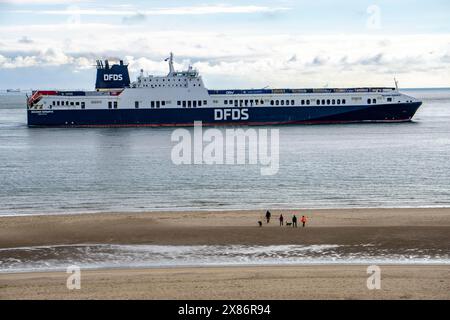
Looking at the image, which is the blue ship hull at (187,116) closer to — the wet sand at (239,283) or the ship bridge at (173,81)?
the ship bridge at (173,81)

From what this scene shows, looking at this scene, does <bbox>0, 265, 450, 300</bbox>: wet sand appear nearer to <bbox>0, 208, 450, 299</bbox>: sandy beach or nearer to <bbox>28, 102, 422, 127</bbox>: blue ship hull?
<bbox>0, 208, 450, 299</bbox>: sandy beach

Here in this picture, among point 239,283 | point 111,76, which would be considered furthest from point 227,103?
point 239,283

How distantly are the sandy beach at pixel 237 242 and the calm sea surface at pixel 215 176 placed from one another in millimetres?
4701

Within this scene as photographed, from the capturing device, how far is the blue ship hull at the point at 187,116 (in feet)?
350

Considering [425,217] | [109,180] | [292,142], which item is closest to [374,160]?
[292,142]

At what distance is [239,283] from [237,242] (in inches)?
296

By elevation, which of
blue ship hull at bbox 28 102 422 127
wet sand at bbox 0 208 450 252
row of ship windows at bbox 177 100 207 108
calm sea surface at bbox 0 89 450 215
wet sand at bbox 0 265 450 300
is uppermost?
row of ship windows at bbox 177 100 207 108

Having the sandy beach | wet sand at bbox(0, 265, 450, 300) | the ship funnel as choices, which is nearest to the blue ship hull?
the ship funnel

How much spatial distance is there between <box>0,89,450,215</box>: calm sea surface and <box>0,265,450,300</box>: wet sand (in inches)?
631

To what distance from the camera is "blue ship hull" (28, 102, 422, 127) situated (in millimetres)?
106625

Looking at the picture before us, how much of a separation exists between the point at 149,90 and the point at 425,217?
7355cm

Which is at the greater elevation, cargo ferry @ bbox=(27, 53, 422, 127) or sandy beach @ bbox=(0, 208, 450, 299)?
cargo ferry @ bbox=(27, 53, 422, 127)

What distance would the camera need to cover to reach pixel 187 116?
10669 cm

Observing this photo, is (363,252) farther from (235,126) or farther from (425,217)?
(235,126)
